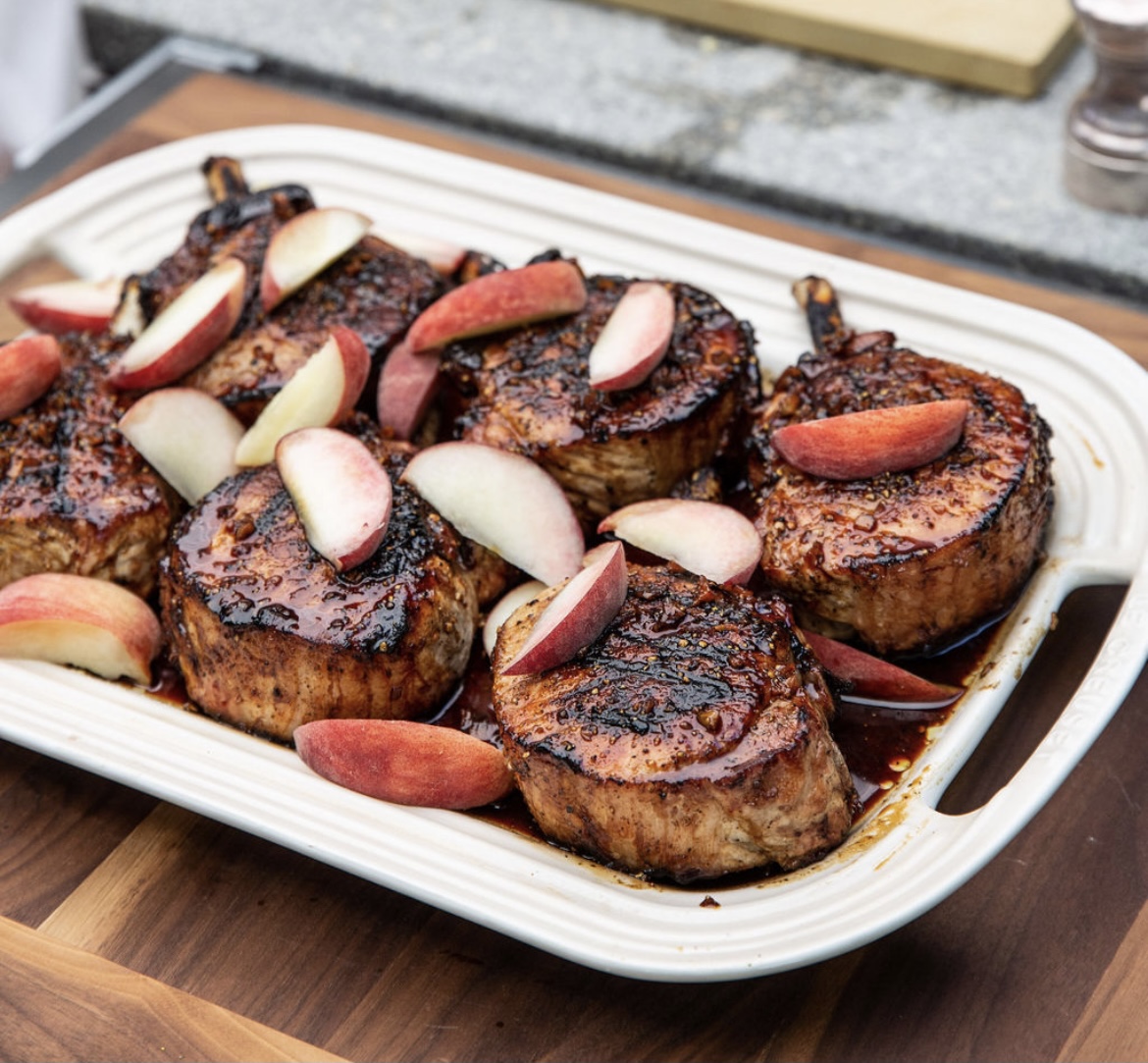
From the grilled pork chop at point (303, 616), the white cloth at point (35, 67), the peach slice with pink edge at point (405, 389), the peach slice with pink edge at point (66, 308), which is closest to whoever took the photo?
the grilled pork chop at point (303, 616)

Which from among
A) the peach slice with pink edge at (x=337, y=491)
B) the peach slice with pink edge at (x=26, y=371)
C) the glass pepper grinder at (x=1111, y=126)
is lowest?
the glass pepper grinder at (x=1111, y=126)

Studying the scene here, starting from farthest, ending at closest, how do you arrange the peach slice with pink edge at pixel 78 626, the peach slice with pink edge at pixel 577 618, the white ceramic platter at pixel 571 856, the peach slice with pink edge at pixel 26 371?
the peach slice with pink edge at pixel 26 371 → the peach slice with pink edge at pixel 78 626 → the peach slice with pink edge at pixel 577 618 → the white ceramic platter at pixel 571 856

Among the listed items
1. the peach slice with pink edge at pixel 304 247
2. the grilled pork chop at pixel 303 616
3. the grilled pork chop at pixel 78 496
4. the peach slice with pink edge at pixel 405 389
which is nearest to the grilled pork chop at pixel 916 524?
the grilled pork chop at pixel 303 616

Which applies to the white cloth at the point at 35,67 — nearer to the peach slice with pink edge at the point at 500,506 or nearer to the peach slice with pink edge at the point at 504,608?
the peach slice with pink edge at the point at 500,506

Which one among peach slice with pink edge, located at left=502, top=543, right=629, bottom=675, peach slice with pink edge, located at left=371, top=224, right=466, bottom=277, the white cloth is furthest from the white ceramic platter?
the white cloth

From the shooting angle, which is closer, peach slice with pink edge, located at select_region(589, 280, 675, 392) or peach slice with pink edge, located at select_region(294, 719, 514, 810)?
peach slice with pink edge, located at select_region(294, 719, 514, 810)

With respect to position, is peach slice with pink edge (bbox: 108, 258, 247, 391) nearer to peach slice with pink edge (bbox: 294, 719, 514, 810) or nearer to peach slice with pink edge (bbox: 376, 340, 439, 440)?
peach slice with pink edge (bbox: 376, 340, 439, 440)
